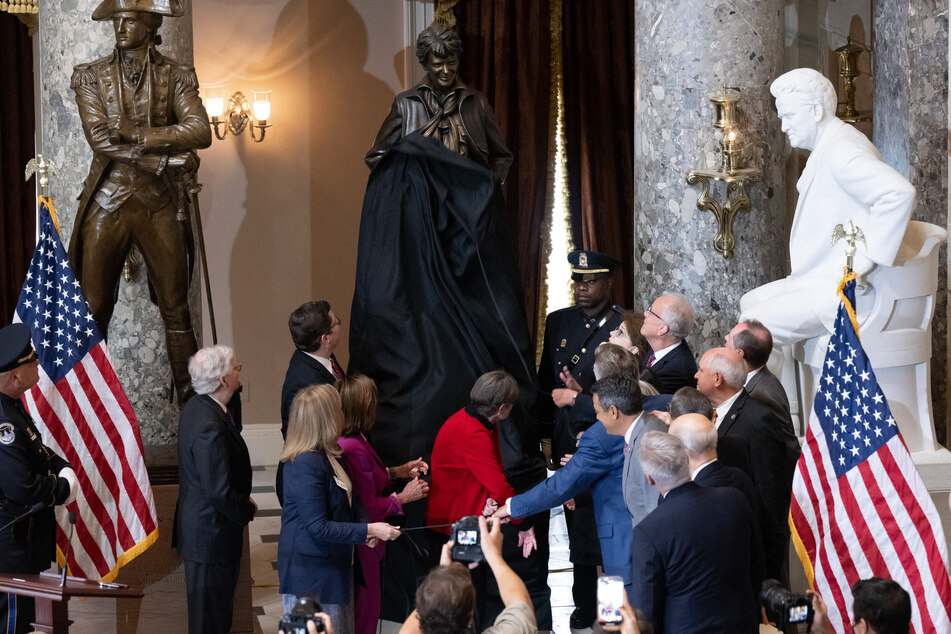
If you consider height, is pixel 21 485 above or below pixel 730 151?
below

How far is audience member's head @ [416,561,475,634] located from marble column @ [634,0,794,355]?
395 centimetres

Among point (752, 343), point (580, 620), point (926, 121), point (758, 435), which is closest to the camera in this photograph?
point (758, 435)

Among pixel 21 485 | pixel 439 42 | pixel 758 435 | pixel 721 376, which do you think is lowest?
pixel 21 485

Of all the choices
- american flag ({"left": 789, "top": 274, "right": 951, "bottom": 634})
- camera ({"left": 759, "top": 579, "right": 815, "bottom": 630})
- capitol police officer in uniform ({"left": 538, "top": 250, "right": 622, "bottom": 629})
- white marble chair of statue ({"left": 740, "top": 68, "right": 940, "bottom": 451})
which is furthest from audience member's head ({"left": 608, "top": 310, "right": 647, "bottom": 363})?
camera ({"left": 759, "top": 579, "right": 815, "bottom": 630})

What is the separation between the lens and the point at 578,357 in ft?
20.8

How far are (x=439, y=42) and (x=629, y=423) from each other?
2.92 metres

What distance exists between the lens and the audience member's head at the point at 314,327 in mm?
5652

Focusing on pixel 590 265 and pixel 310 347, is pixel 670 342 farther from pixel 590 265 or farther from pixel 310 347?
pixel 310 347

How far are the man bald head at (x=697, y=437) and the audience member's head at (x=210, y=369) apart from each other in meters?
1.90

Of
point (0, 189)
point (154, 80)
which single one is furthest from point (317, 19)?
point (154, 80)

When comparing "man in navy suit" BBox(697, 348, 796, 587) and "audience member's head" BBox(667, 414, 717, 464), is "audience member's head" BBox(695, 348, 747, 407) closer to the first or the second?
"man in navy suit" BBox(697, 348, 796, 587)

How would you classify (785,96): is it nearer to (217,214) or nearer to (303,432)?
(303,432)

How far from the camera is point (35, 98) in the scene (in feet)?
31.5

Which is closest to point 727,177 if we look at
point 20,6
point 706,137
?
point 706,137
